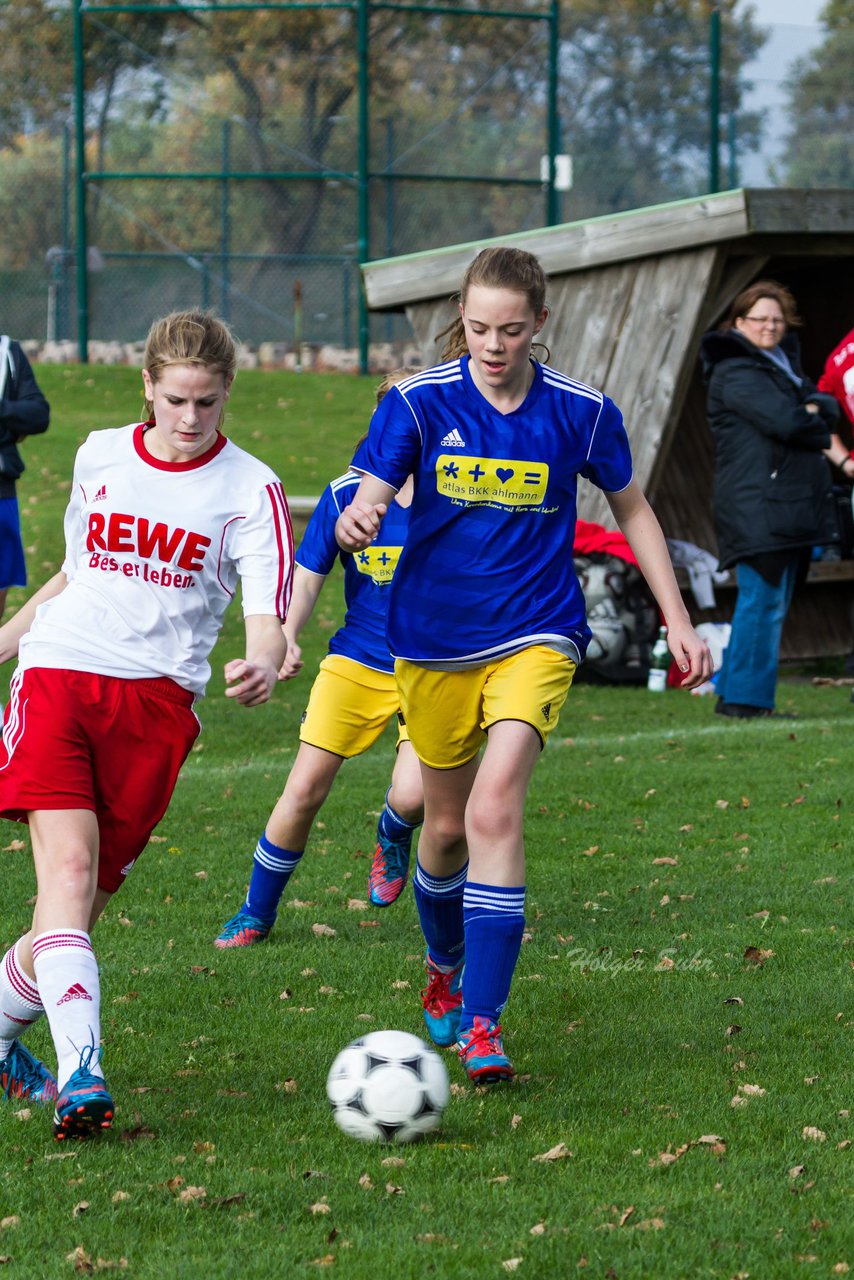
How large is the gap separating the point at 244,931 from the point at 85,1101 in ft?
6.61

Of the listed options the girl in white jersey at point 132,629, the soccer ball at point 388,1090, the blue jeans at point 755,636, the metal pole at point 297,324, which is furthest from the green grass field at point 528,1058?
the metal pole at point 297,324

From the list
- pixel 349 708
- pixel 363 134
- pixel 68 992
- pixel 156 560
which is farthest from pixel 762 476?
pixel 363 134

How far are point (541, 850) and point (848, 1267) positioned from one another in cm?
375

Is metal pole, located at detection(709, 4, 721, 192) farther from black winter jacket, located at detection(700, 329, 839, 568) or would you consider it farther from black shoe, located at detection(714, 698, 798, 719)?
black shoe, located at detection(714, 698, 798, 719)

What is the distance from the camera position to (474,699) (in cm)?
449

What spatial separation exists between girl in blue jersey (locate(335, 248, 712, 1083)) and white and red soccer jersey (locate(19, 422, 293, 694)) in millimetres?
341

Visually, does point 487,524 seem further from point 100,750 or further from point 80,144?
point 80,144

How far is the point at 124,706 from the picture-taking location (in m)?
4.02

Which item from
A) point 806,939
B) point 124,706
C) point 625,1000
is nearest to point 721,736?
point 806,939

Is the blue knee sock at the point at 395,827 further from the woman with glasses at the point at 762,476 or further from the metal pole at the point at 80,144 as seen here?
the metal pole at the point at 80,144

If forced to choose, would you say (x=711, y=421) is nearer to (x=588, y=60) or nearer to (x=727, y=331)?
(x=727, y=331)

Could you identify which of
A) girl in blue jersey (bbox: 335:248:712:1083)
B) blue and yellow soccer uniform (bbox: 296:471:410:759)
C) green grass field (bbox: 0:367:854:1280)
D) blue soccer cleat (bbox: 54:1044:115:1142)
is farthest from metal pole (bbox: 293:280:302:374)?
blue soccer cleat (bbox: 54:1044:115:1142)

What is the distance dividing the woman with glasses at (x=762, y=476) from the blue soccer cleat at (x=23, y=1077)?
624cm

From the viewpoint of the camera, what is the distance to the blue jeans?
9805 millimetres
